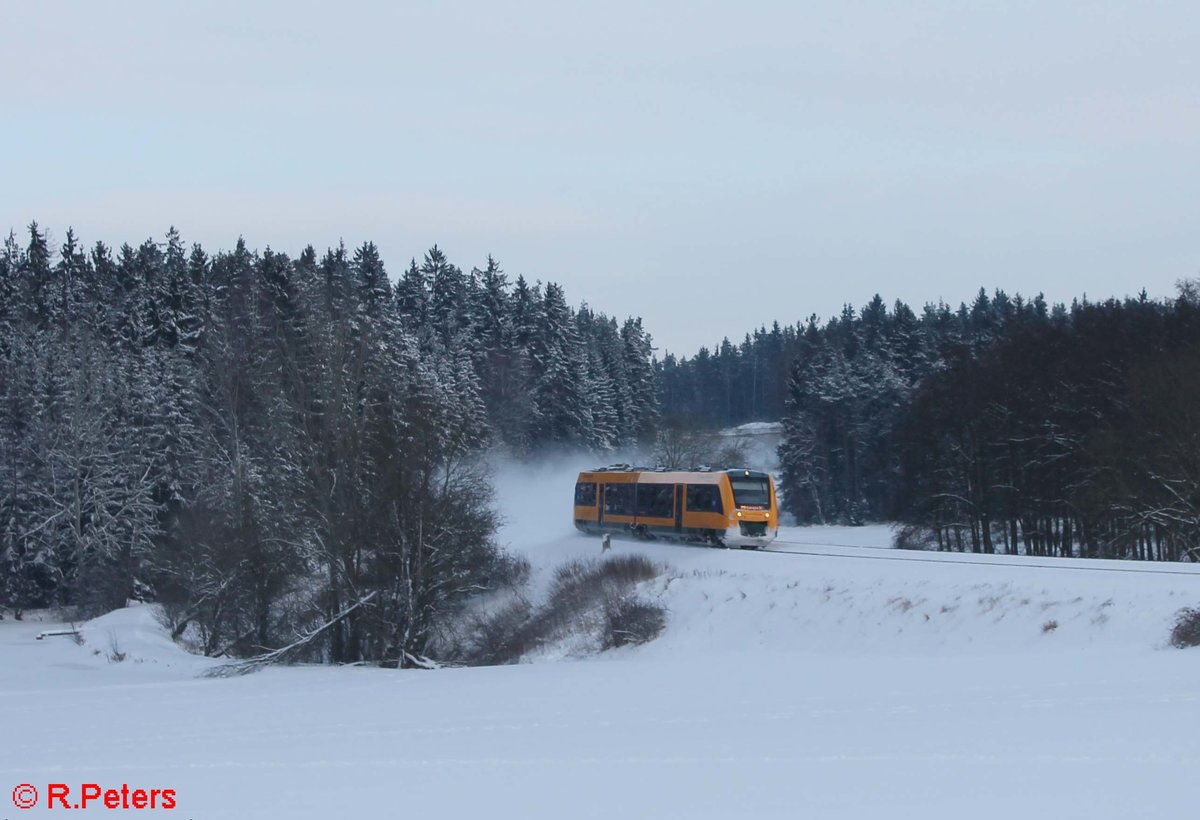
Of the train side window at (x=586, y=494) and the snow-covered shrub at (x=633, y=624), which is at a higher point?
the train side window at (x=586, y=494)

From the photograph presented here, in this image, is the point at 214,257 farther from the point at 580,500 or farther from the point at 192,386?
the point at 580,500

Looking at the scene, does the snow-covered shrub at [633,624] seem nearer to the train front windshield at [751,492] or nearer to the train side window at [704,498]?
the train side window at [704,498]

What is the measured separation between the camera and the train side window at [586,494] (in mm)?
48188

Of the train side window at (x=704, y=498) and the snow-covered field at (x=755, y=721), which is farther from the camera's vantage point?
the train side window at (x=704, y=498)

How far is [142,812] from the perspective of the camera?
1117 cm

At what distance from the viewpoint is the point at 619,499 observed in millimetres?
45594

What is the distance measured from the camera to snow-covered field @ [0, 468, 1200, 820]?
10.8m

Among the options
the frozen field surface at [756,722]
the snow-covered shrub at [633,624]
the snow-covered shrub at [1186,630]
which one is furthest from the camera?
the snow-covered shrub at [633,624]

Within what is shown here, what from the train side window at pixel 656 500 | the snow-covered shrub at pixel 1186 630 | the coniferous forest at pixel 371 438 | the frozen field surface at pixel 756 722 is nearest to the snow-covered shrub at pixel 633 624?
the frozen field surface at pixel 756 722

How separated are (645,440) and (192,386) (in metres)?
49.0

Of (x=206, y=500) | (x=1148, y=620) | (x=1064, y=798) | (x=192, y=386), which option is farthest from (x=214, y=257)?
(x=1064, y=798)

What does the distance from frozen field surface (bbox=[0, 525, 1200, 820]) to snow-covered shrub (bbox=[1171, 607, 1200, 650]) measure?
0.52 meters

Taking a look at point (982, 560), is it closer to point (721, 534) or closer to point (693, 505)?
point (721, 534)

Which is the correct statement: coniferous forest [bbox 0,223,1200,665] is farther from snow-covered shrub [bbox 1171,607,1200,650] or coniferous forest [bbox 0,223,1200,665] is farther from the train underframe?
snow-covered shrub [bbox 1171,607,1200,650]
